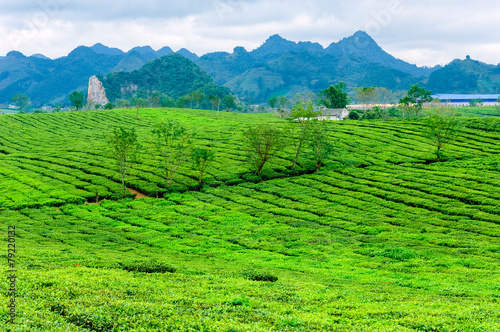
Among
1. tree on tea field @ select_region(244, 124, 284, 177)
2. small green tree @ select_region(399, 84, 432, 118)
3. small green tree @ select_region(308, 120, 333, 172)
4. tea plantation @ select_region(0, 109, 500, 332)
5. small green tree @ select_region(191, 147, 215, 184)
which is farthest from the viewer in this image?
small green tree @ select_region(399, 84, 432, 118)

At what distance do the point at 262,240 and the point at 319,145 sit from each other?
34.7m

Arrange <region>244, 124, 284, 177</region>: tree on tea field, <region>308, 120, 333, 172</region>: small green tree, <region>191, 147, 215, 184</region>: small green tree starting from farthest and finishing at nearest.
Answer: <region>308, 120, 333, 172</region>: small green tree < <region>244, 124, 284, 177</region>: tree on tea field < <region>191, 147, 215, 184</region>: small green tree

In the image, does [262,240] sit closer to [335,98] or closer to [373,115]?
[373,115]

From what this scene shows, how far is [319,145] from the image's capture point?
6844 centimetres

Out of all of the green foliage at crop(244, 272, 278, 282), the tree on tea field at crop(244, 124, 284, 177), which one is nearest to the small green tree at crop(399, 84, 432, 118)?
the tree on tea field at crop(244, 124, 284, 177)

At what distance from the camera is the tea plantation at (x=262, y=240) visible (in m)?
15.1

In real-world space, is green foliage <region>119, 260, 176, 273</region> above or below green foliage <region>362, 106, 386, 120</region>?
below

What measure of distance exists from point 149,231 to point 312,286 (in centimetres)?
2337

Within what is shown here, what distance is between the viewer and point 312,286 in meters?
20.8

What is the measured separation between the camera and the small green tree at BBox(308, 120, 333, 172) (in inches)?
2687

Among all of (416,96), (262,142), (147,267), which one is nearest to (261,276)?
(147,267)

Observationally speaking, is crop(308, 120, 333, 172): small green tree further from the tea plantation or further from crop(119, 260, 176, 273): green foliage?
crop(119, 260, 176, 273): green foliage

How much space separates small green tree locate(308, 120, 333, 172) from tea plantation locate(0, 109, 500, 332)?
182 cm

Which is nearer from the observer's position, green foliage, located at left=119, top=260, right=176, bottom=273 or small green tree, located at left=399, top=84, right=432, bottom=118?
green foliage, located at left=119, top=260, right=176, bottom=273
